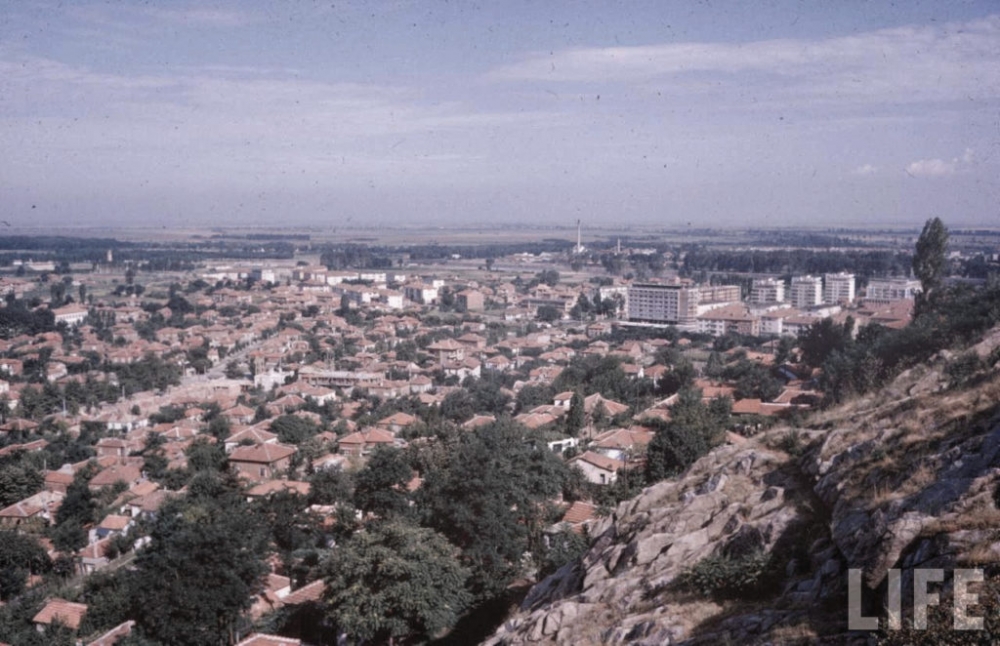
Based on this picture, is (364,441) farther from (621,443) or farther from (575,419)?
(621,443)

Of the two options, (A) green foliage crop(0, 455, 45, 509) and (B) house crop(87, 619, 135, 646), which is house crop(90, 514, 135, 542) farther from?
(B) house crop(87, 619, 135, 646)

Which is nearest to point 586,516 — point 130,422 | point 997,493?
point 997,493

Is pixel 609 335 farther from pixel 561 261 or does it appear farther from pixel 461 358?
pixel 561 261

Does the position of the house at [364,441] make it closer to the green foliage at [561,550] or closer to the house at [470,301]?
the green foliage at [561,550]

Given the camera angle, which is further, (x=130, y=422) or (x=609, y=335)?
(x=609, y=335)

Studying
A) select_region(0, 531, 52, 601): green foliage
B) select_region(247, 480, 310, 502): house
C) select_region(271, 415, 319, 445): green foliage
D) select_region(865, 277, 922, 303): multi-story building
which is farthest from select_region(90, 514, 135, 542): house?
select_region(865, 277, 922, 303): multi-story building

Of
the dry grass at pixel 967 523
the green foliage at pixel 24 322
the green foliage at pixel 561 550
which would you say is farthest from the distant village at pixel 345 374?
the dry grass at pixel 967 523

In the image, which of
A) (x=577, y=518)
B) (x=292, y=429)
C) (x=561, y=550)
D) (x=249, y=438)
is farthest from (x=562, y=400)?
(x=561, y=550)
